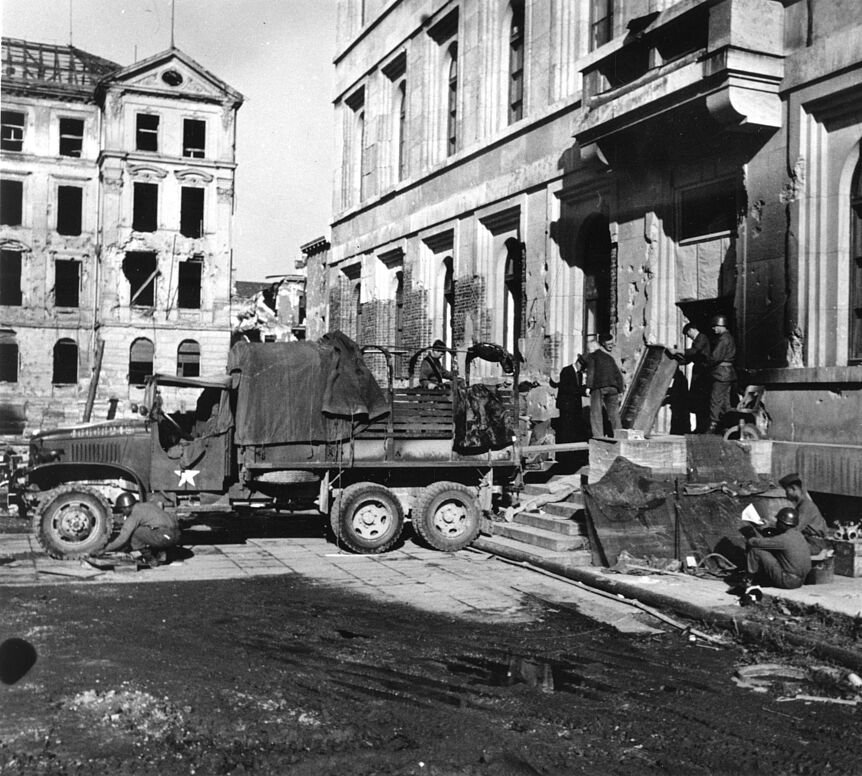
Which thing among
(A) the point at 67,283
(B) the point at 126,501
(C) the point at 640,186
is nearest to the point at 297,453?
(B) the point at 126,501

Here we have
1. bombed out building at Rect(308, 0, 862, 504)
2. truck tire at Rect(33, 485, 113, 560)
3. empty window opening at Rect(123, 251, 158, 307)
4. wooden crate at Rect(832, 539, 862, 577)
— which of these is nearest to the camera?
wooden crate at Rect(832, 539, 862, 577)

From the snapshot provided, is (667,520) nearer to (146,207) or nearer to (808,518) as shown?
(808,518)

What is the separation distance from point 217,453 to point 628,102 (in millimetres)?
8278

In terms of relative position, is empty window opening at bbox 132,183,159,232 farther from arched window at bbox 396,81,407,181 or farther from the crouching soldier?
the crouching soldier

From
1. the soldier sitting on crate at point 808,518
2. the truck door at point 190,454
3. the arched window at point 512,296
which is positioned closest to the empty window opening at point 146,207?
the arched window at point 512,296

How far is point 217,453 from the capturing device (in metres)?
13.7

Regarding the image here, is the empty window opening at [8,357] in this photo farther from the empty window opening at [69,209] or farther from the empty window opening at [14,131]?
the empty window opening at [14,131]

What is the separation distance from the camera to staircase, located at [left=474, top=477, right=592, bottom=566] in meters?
13.3

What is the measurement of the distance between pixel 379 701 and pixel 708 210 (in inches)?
Result: 452

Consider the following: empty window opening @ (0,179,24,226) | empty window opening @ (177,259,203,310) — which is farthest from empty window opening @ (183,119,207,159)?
empty window opening @ (0,179,24,226)

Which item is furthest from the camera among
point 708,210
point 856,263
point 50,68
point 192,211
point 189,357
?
point 192,211

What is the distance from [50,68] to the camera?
50438mm

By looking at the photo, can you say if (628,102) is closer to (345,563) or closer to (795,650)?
(345,563)

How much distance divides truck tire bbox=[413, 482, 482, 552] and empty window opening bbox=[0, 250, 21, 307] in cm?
4046
